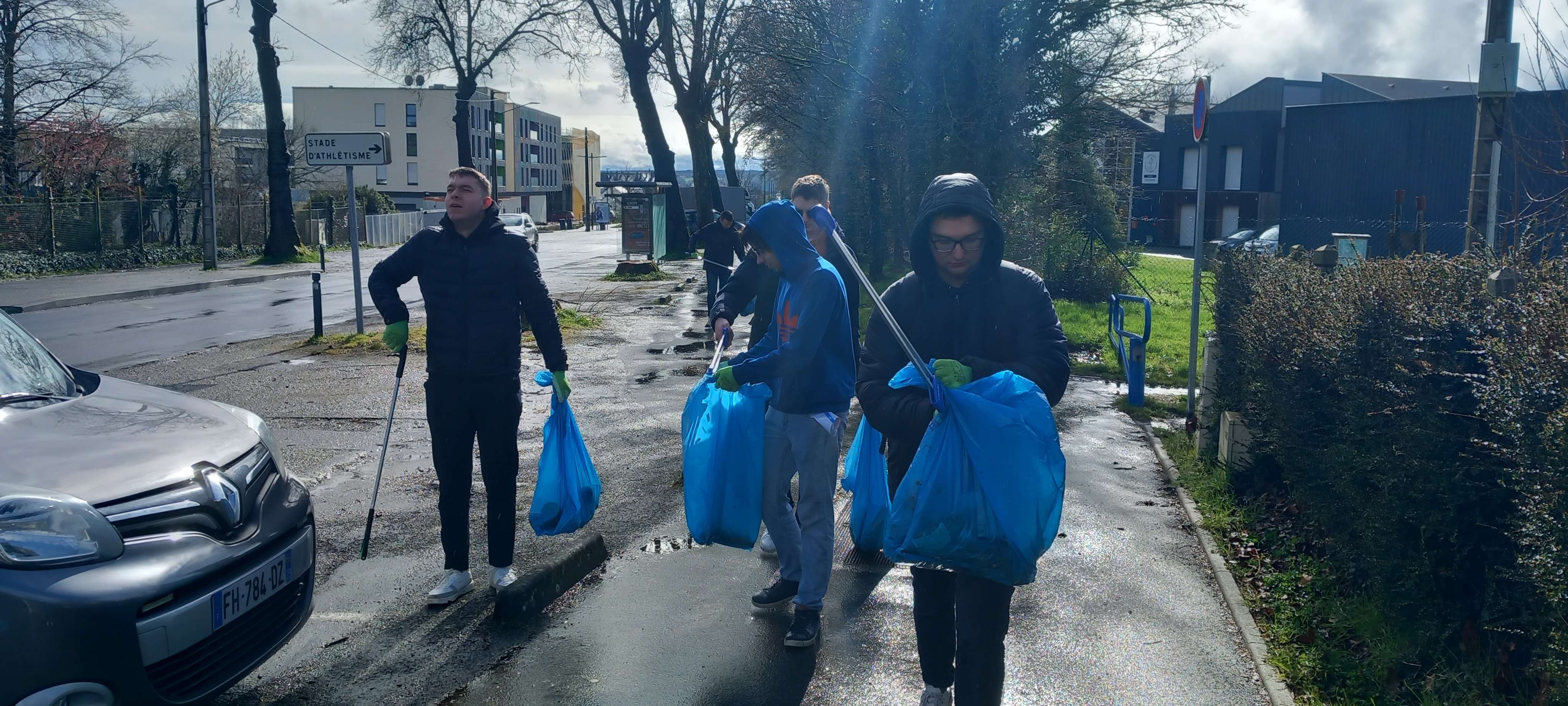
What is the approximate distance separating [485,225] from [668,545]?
2.01 metres

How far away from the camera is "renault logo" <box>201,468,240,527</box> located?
146 inches

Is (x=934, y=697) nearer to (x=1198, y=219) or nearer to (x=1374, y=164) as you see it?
(x=1198, y=219)

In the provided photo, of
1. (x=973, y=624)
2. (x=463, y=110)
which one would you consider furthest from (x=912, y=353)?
(x=463, y=110)

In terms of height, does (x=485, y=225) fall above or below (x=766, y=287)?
above

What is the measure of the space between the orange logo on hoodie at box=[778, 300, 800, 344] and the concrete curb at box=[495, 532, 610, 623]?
1478mm

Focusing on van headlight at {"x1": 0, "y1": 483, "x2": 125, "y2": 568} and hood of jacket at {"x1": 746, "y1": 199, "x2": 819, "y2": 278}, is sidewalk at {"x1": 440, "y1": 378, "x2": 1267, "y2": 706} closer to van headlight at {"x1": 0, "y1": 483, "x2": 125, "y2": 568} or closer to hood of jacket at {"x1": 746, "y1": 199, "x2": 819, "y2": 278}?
van headlight at {"x1": 0, "y1": 483, "x2": 125, "y2": 568}

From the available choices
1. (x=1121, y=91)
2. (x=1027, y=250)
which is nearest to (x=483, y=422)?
(x=1121, y=91)

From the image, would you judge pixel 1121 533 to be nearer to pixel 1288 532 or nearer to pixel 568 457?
pixel 1288 532

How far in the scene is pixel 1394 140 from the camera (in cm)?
3391

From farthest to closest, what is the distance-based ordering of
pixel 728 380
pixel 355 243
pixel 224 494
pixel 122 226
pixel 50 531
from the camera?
pixel 122 226, pixel 355 243, pixel 728 380, pixel 224 494, pixel 50 531

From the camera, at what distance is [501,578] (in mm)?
5262

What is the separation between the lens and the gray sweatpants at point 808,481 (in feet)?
15.6

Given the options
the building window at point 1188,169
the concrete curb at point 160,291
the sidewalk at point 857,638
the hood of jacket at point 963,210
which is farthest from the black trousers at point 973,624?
the building window at point 1188,169

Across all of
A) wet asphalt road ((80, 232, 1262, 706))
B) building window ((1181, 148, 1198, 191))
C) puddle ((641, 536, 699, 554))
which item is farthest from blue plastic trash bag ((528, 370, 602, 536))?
building window ((1181, 148, 1198, 191))
